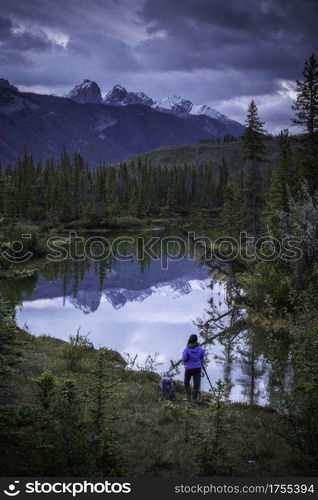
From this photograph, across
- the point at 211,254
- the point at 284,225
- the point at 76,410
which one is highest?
the point at 211,254

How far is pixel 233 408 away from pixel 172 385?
1.84 metres

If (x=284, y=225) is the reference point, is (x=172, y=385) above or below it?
below

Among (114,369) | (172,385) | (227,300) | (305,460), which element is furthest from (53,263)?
(305,460)

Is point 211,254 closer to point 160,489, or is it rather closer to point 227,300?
point 227,300

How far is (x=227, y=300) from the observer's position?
28.1m
